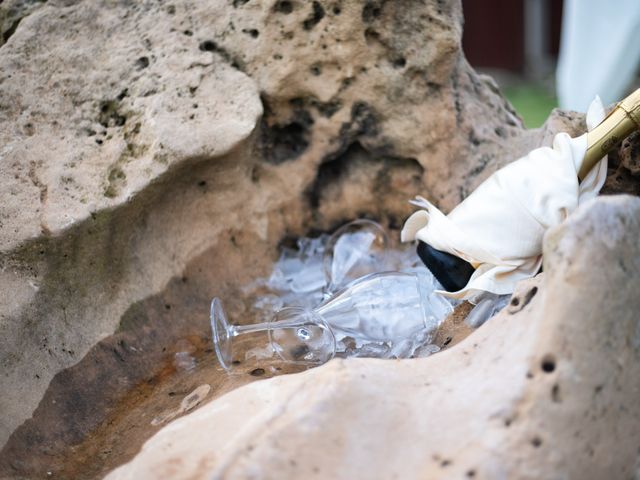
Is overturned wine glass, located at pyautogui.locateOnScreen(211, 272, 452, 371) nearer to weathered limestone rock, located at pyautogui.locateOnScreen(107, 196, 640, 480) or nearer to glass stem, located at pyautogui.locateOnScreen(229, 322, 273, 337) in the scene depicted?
glass stem, located at pyautogui.locateOnScreen(229, 322, 273, 337)

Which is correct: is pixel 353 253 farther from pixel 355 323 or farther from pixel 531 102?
pixel 531 102

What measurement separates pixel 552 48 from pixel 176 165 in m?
Answer: 6.22

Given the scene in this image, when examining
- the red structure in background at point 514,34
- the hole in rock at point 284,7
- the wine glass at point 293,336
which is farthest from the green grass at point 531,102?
the wine glass at point 293,336

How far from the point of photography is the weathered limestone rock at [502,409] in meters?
1.06

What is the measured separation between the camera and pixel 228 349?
5.26 feet

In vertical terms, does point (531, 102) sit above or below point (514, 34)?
below

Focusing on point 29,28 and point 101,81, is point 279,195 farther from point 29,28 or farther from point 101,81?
point 29,28

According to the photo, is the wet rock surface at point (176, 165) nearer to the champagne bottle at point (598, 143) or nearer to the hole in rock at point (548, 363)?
the champagne bottle at point (598, 143)

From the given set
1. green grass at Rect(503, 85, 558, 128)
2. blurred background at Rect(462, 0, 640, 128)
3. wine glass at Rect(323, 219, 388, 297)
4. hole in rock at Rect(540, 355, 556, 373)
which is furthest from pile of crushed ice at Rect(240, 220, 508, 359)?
green grass at Rect(503, 85, 558, 128)

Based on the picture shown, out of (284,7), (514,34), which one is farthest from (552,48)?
(284,7)

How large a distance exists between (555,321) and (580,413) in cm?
13

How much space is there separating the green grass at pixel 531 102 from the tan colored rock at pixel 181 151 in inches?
138

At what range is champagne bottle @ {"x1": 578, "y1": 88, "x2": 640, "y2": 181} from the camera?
1.54 meters

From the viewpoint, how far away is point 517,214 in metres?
1.55
